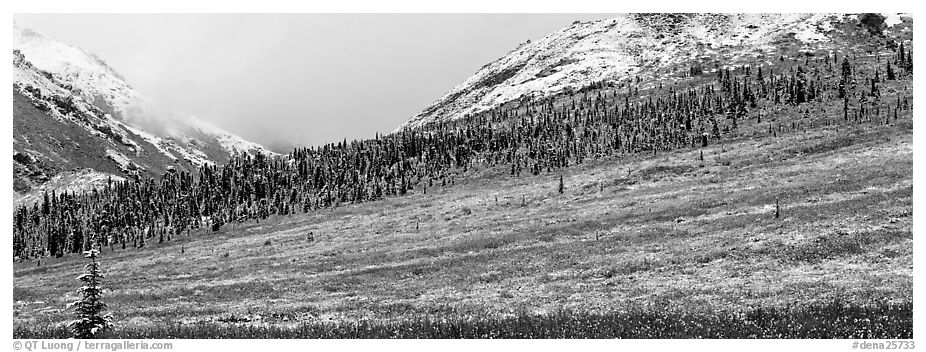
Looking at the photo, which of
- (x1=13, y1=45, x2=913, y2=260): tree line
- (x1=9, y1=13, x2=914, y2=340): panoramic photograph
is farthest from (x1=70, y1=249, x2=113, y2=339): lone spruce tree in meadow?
(x1=13, y1=45, x2=913, y2=260): tree line

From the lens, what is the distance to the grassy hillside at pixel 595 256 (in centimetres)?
2844

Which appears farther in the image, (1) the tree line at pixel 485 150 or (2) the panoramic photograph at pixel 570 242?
(1) the tree line at pixel 485 150

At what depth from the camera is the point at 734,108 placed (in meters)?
145

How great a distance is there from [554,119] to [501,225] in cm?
11114

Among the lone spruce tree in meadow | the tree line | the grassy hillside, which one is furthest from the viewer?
the tree line

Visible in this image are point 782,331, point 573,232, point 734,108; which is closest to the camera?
point 782,331

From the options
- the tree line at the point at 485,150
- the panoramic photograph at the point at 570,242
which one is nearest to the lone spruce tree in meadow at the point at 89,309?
the panoramic photograph at the point at 570,242

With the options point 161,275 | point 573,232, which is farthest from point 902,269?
point 161,275

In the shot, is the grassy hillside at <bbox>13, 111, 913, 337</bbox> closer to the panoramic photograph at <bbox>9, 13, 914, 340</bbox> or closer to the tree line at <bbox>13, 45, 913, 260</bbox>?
the panoramic photograph at <bbox>9, 13, 914, 340</bbox>

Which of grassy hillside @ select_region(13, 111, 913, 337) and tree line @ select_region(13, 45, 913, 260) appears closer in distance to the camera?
grassy hillside @ select_region(13, 111, 913, 337)

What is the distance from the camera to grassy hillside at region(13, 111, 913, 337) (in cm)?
2844

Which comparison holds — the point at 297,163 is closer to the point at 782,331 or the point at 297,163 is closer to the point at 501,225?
the point at 501,225

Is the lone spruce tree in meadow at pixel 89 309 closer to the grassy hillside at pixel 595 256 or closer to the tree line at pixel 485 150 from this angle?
the grassy hillside at pixel 595 256

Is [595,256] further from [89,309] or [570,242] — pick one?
[89,309]
